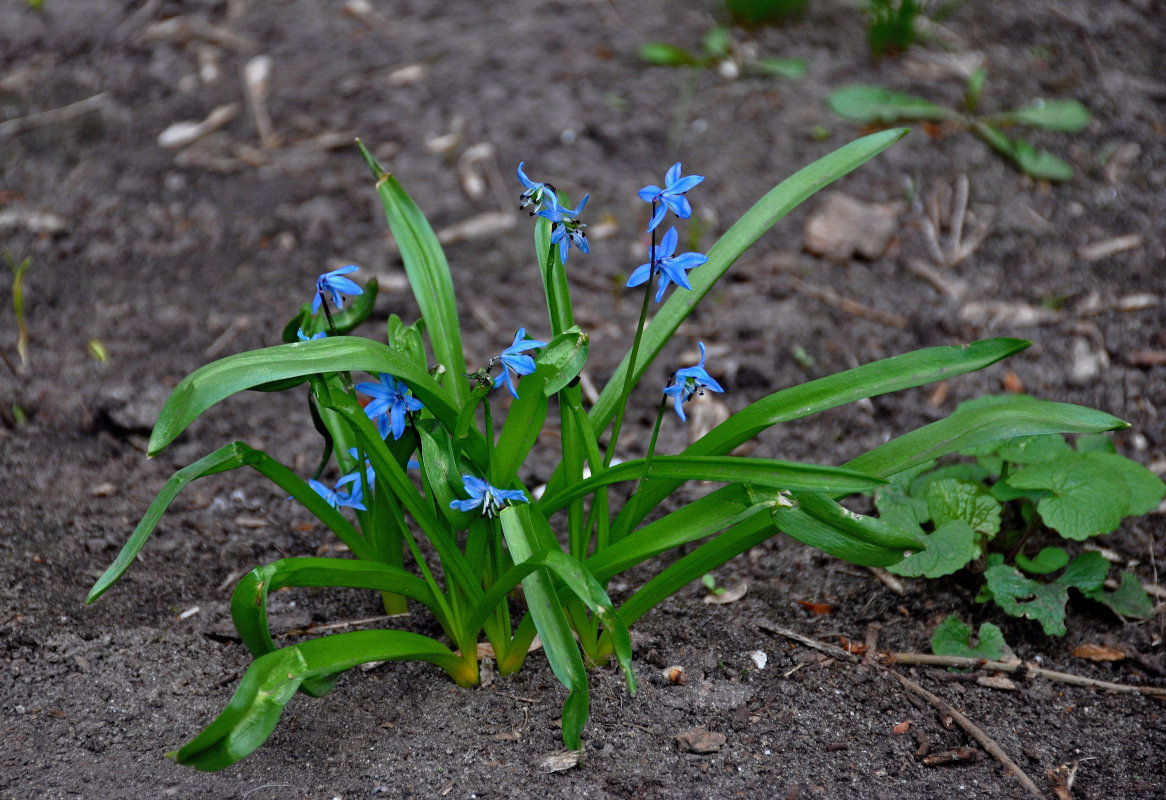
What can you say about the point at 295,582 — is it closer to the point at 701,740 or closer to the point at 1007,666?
the point at 701,740

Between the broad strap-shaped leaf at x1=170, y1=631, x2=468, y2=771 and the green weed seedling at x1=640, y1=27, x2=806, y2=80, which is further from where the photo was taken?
the green weed seedling at x1=640, y1=27, x2=806, y2=80

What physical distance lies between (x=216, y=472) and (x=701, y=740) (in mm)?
1034

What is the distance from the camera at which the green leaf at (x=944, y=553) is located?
1.92 metres

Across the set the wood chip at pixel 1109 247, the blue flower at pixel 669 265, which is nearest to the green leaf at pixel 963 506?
the blue flower at pixel 669 265

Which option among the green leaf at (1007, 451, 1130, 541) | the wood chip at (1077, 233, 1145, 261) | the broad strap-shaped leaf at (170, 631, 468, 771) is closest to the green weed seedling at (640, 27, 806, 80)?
the wood chip at (1077, 233, 1145, 261)

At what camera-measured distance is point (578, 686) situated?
4.91 ft

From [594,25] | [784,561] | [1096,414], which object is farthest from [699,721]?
[594,25]

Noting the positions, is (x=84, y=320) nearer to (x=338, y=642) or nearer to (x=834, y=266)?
(x=338, y=642)

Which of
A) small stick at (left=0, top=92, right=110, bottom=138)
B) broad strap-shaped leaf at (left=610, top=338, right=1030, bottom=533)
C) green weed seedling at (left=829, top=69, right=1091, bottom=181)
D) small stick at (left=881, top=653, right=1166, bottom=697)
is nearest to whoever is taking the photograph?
broad strap-shaped leaf at (left=610, top=338, right=1030, bottom=533)

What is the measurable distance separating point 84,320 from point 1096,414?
289 centimetres

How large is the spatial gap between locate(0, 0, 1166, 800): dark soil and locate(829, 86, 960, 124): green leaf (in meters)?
0.07

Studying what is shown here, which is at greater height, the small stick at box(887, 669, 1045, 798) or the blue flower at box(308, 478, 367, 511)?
the blue flower at box(308, 478, 367, 511)

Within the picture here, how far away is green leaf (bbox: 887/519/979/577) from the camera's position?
192cm

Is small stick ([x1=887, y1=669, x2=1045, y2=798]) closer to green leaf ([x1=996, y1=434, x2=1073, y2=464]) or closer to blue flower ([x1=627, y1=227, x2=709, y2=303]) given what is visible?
green leaf ([x1=996, y1=434, x2=1073, y2=464])
